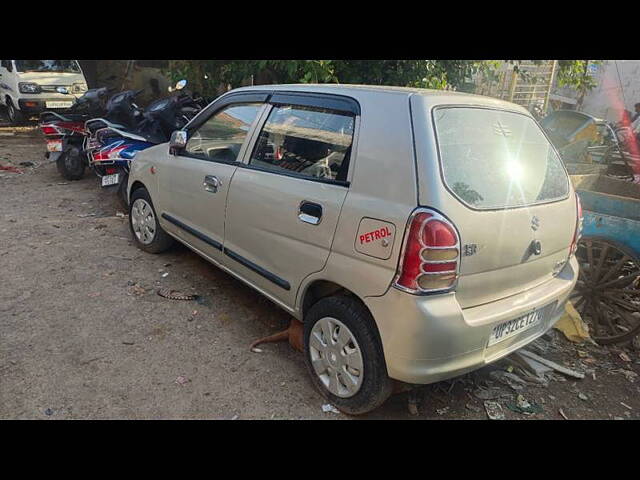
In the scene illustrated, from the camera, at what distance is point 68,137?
7.39 m

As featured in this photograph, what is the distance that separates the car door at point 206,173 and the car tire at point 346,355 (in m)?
1.21

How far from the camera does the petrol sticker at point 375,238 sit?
223cm

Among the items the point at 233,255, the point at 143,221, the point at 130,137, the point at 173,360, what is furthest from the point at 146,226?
the point at 130,137

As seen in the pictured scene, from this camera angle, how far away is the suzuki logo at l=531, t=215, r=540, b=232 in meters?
2.49

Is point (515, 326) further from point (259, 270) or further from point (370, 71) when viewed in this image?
point (370, 71)

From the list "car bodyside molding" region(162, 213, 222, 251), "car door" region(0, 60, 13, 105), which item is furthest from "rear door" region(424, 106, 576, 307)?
"car door" region(0, 60, 13, 105)

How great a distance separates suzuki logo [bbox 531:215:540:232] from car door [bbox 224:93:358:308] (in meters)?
1.03

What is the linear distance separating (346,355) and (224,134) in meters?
2.07

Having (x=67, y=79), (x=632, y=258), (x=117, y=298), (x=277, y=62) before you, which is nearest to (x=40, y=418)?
(x=117, y=298)

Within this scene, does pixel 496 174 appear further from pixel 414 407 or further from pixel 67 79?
pixel 67 79

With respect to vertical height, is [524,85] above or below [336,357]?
above

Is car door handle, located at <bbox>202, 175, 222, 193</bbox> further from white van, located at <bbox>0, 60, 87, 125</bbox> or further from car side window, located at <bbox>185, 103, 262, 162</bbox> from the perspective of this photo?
white van, located at <bbox>0, 60, 87, 125</bbox>

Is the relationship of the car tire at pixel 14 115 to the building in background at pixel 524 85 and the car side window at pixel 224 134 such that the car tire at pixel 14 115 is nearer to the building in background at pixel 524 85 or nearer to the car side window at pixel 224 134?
the car side window at pixel 224 134

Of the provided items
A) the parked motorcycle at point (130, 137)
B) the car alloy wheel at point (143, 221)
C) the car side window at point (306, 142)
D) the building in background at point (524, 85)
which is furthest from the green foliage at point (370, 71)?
the car side window at point (306, 142)
